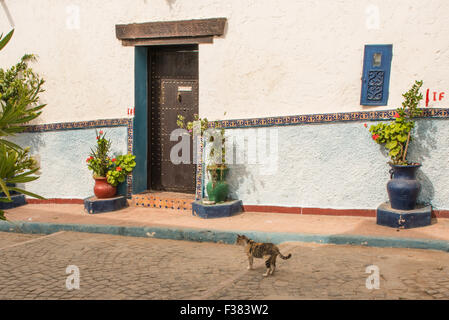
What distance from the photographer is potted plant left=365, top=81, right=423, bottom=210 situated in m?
6.42

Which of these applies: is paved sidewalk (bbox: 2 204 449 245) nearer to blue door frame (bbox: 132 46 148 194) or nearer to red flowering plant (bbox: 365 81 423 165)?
blue door frame (bbox: 132 46 148 194)

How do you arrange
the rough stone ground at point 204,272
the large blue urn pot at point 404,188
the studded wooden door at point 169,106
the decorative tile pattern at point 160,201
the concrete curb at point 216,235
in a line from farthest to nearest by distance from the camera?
the studded wooden door at point 169,106 < the decorative tile pattern at point 160,201 < the large blue urn pot at point 404,188 < the concrete curb at point 216,235 < the rough stone ground at point 204,272

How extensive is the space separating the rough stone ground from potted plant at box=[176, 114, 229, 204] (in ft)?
4.13

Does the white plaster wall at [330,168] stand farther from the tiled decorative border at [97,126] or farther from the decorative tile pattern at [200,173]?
the tiled decorative border at [97,126]

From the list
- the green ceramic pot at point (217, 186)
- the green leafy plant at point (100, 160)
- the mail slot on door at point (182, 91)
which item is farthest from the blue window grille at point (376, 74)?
the green leafy plant at point (100, 160)

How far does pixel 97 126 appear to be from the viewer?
29.4ft

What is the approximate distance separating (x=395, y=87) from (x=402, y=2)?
1261mm

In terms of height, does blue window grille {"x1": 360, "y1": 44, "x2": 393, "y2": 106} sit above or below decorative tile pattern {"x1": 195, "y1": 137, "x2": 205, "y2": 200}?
above

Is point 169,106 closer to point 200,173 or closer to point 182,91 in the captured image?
point 182,91

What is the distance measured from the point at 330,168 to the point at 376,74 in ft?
5.29

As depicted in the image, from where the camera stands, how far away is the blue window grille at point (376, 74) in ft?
22.8

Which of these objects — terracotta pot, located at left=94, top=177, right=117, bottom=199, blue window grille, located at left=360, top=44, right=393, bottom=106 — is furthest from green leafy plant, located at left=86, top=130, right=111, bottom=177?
blue window grille, located at left=360, top=44, right=393, bottom=106

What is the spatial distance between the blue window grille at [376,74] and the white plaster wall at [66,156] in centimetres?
451

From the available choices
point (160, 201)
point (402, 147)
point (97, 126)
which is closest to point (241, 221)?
point (160, 201)
